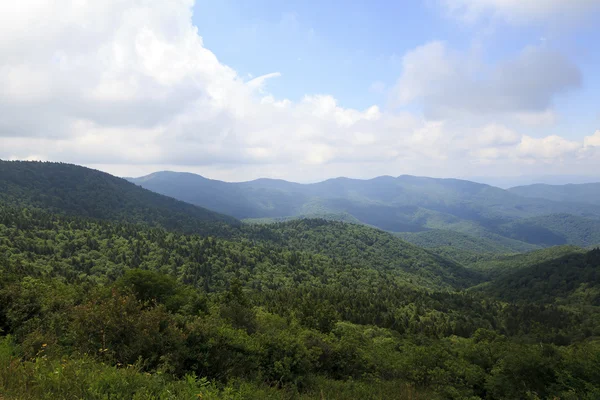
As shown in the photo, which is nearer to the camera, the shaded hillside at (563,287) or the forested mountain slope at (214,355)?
the forested mountain slope at (214,355)

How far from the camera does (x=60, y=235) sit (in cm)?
13388

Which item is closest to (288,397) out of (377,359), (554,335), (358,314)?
(377,359)

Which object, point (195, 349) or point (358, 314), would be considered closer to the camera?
point (195, 349)

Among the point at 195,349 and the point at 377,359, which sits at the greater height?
the point at 195,349

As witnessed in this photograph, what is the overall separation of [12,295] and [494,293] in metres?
238

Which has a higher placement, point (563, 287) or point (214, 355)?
point (214, 355)

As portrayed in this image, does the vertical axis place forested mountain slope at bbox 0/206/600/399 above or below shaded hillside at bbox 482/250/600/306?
above

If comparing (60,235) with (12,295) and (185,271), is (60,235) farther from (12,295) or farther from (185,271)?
(12,295)

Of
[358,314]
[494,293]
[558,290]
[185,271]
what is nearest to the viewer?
[358,314]

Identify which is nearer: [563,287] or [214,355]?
[214,355]

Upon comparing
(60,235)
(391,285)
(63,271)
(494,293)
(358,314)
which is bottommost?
(494,293)

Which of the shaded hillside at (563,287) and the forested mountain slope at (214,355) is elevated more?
the forested mountain slope at (214,355)

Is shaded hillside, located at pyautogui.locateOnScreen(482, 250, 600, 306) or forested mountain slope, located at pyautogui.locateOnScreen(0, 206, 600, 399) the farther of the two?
shaded hillside, located at pyautogui.locateOnScreen(482, 250, 600, 306)

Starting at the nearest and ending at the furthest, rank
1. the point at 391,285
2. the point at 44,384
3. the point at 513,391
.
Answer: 1. the point at 44,384
2. the point at 513,391
3. the point at 391,285
